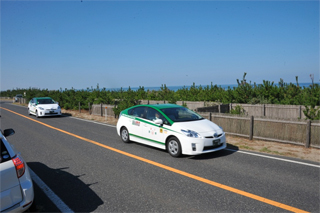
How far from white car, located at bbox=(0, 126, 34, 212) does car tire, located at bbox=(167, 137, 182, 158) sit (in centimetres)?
444

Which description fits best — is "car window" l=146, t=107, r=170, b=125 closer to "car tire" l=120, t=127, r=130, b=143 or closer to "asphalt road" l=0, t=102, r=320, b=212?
"asphalt road" l=0, t=102, r=320, b=212

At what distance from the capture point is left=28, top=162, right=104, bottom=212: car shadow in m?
4.68

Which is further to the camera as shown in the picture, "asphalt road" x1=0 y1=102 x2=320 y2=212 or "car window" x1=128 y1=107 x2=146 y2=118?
"car window" x1=128 y1=107 x2=146 y2=118

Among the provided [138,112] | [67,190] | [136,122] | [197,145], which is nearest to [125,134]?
[136,122]

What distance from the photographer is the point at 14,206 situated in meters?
3.77

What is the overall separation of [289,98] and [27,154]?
17.1 meters

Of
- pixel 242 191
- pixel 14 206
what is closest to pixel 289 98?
pixel 242 191

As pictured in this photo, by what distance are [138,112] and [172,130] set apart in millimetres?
2057

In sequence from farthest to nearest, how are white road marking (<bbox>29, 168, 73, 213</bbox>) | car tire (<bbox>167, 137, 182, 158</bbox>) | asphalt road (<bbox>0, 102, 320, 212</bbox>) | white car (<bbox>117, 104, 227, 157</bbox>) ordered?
car tire (<bbox>167, 137, 182, 158</bbox>), white car (<bbox>117, 104, 227, 157</bbox>), asphalt road (<bbox>0, 102, 320, 212</bbox>), white road marking (<bbox>29, 168, 73, 213</bbox>)

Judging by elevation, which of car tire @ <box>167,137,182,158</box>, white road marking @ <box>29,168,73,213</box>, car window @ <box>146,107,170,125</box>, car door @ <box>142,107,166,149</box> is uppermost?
car window @ <box>146,107,170,125</box>

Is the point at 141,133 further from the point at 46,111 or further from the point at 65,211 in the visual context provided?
the point at 46,111

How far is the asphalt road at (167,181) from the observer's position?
15.5 ft

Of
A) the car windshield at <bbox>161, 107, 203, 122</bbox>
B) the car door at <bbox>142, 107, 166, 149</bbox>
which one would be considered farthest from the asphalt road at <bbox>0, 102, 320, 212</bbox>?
the car windshield at <bbox>161, 107, 203, 122</bbox>

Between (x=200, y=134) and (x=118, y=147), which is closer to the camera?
(x=200, y=134)
